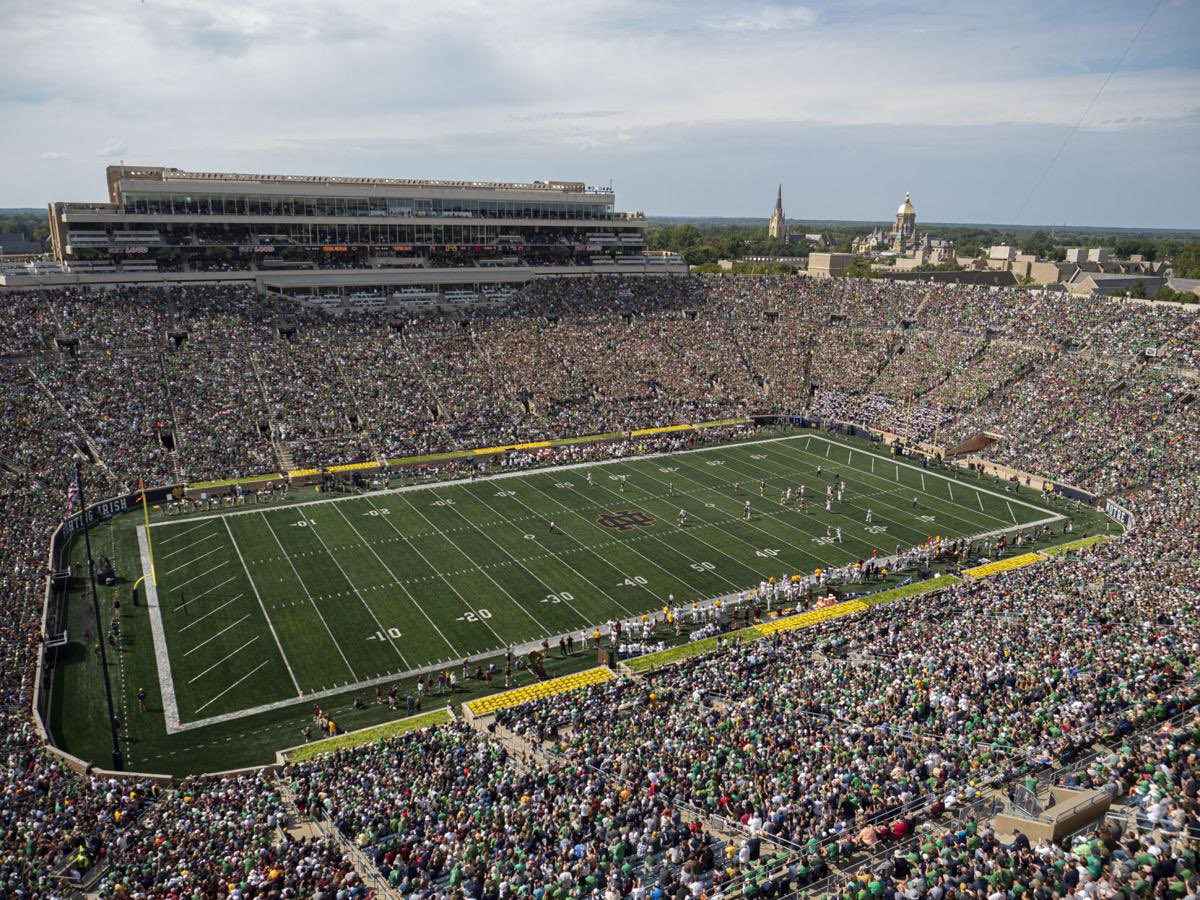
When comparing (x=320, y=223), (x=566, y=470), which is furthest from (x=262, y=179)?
(x=566, y=470)

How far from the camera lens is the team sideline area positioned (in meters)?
13.4

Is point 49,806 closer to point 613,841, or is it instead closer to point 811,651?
point 613,841

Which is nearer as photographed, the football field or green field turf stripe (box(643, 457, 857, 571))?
the football field

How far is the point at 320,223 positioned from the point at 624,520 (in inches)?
1300

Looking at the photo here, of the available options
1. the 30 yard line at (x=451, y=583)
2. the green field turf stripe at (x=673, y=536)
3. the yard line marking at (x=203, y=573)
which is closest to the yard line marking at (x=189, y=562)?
the yard line marking at (x=203, y=573)

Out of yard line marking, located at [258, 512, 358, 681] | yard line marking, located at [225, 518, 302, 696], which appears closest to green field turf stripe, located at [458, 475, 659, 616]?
yard line marking, located at [258, 512, 358, 681]

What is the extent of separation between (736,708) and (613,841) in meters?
5.77

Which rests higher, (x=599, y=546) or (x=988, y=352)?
(x=988, y=352)

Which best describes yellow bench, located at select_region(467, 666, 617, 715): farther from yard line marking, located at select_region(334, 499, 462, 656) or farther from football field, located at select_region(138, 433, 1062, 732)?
yard line marking, located at select_region(334, 499, 462, 656)

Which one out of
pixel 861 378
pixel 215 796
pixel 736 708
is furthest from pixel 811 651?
pixel 861 378

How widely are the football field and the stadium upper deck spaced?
24.4m

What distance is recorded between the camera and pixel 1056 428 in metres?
41.8

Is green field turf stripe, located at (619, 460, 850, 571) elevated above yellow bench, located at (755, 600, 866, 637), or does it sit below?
above

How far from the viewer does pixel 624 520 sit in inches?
1358
